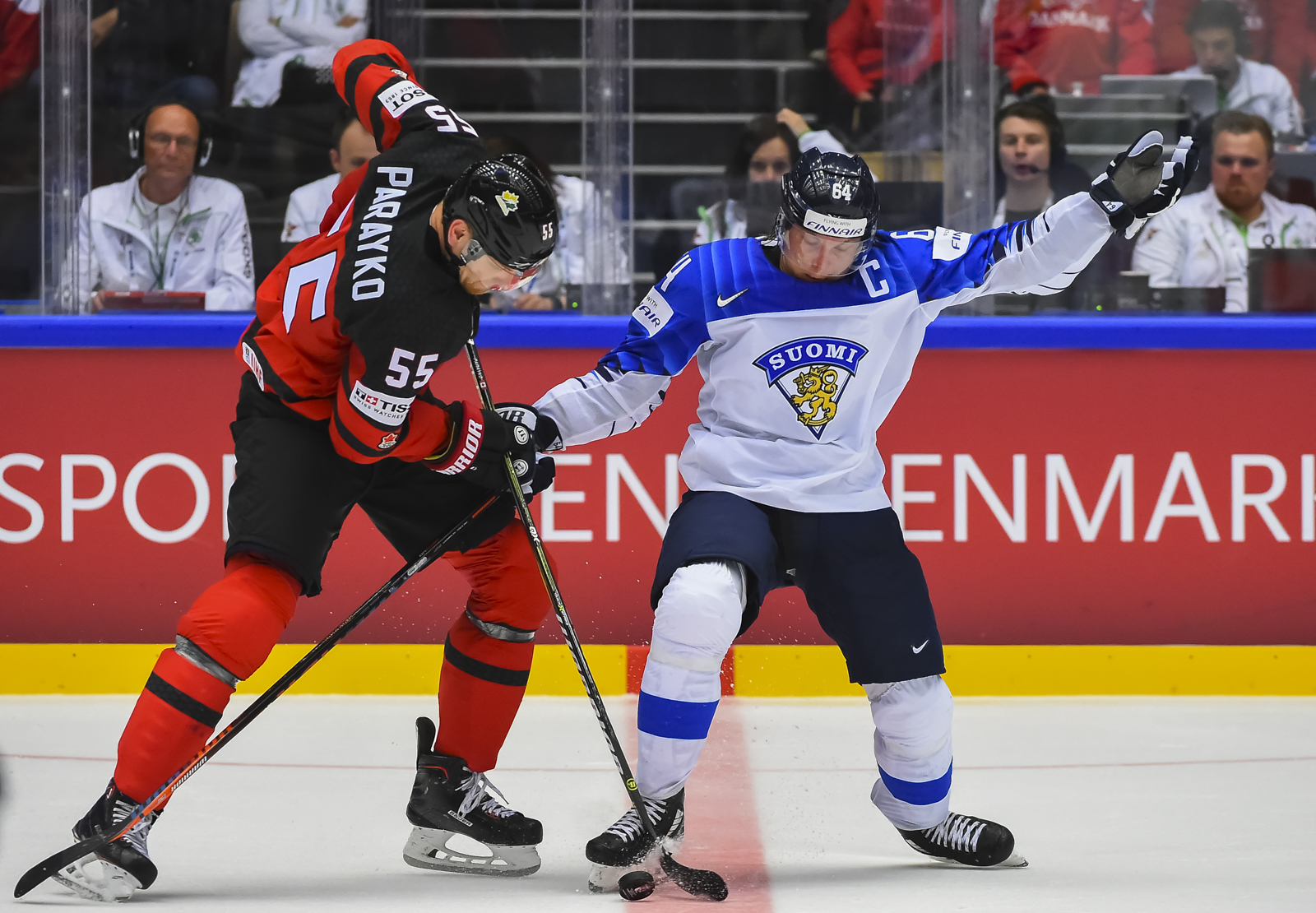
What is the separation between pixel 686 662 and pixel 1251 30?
3098mm

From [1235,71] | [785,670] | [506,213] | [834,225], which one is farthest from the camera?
[1235,71]

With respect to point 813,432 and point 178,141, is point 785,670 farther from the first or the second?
point 178,141

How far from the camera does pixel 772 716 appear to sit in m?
4.21

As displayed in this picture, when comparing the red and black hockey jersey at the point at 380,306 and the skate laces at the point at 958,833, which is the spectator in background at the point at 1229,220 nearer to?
the skate laces at the point at 958,833

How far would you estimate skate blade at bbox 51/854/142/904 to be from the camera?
260cm

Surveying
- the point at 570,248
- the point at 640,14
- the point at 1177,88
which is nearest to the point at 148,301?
the point at 570,248

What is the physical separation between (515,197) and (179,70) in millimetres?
2621

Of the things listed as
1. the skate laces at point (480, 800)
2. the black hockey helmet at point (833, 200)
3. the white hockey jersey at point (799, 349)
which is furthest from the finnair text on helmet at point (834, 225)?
the skate laces at point (480, 800)

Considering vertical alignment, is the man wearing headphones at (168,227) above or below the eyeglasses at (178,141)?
below

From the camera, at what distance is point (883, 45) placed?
483cm

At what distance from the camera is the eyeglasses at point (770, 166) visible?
4.78 metres

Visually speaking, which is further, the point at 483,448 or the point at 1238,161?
the point at 1238,161

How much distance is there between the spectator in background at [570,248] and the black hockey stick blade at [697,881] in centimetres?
223

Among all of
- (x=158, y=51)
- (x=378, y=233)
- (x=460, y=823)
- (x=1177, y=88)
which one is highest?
(x=158, y=51)
